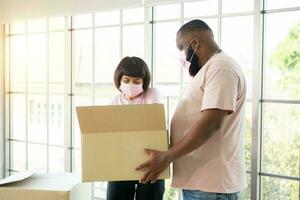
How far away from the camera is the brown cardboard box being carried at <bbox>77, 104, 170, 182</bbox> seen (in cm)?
146

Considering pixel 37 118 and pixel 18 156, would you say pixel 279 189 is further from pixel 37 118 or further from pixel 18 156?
pixel 18 156

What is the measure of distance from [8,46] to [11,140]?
926 mm

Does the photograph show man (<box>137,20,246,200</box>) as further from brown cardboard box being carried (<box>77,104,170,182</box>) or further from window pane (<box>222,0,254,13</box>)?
window pane (<box>222,0,254,13</box>)

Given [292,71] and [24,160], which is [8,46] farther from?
[292,71]

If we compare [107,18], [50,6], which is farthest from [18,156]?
[107,18]

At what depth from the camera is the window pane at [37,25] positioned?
10.1 ft

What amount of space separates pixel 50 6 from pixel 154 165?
2.07m

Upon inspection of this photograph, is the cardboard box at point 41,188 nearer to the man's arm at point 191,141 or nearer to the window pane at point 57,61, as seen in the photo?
the man's arm at point 191,141

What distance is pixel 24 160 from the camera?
3316 mm

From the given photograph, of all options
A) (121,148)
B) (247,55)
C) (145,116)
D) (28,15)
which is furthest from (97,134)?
(28,15)

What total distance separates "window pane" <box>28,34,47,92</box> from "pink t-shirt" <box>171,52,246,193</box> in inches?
78.4

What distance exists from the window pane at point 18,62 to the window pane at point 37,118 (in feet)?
0.62

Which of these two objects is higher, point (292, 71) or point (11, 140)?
point (292, 71)

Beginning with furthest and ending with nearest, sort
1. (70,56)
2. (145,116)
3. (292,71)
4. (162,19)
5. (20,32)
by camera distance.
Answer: (20,32), (70,56), (162,19), (292,71), (145,116)
